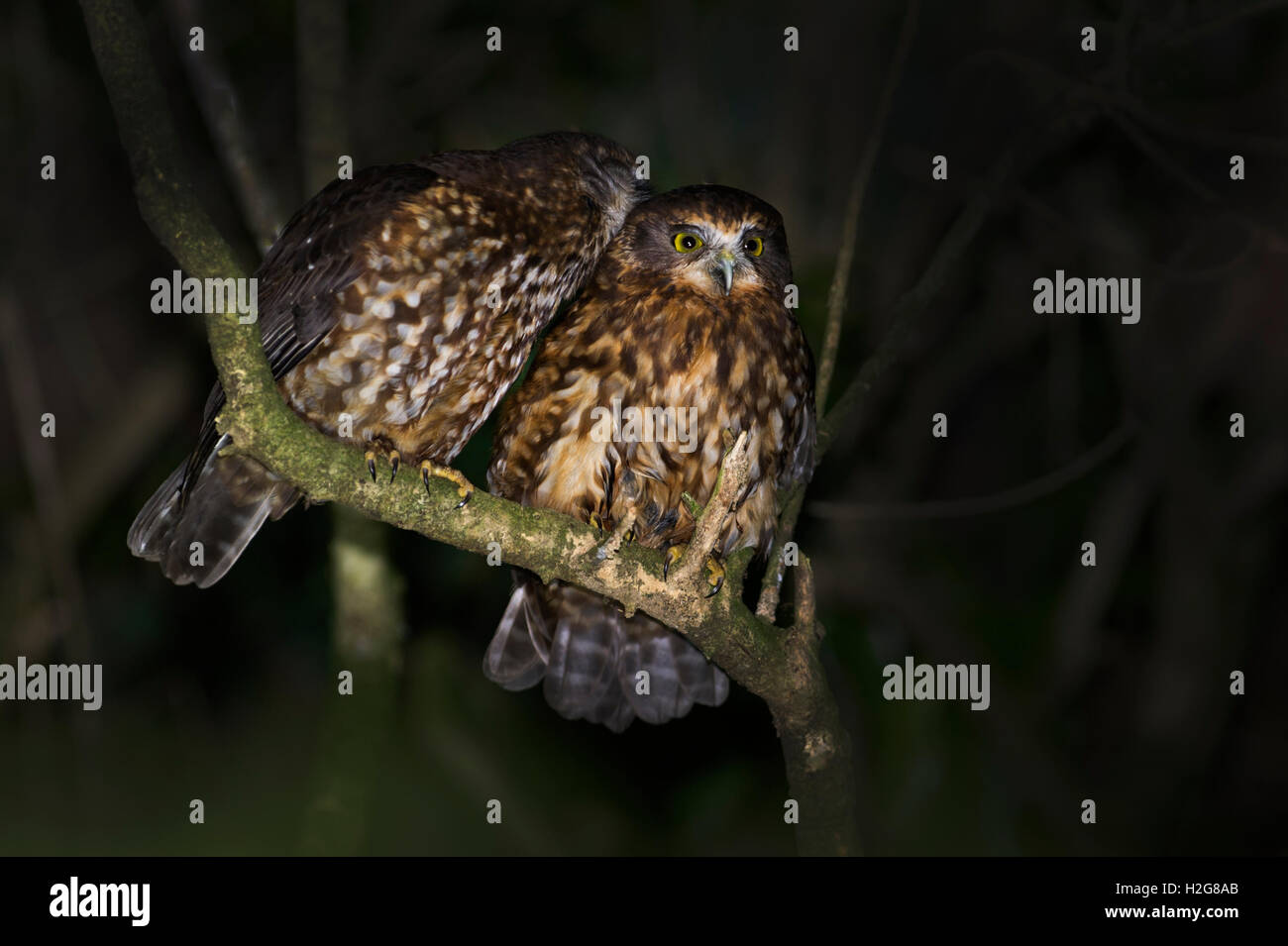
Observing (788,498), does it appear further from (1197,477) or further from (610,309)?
(1197,477)

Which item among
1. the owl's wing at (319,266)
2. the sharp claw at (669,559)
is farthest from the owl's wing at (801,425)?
the owl's wing at (319,266)

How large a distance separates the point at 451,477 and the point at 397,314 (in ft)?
1.39

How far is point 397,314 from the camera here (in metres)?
2.94

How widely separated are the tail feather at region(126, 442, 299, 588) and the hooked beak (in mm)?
1187

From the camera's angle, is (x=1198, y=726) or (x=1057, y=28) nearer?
(x=1057, y=28)

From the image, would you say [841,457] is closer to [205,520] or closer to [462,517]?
[205,520]

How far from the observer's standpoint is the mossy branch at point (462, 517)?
82.1 inches

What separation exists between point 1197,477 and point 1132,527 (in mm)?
390

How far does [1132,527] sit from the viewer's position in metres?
5.81

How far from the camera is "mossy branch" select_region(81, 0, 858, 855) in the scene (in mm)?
2086

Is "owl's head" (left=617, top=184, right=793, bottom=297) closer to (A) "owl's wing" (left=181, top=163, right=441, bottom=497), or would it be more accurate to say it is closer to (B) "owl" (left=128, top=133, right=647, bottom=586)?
(B) "owl" (left=128, top=133, right=647, bottom=586)

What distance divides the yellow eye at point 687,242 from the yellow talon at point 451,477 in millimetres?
806

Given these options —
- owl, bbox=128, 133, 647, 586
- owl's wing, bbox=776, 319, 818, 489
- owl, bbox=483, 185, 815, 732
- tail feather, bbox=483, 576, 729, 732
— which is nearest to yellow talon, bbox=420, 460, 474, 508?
owl, bbox=128, 133, 647, 586
